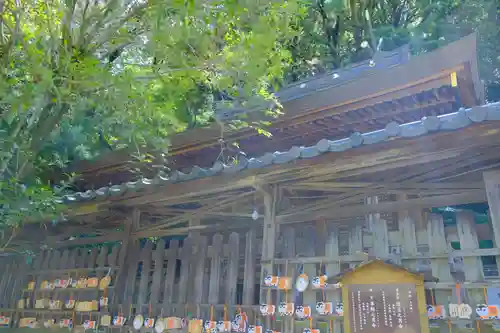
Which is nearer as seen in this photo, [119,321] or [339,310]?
[339,310]

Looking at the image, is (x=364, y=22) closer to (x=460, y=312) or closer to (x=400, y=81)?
(x=400, y=81)

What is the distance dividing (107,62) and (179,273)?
11.4 ft

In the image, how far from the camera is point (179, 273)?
20.1ft

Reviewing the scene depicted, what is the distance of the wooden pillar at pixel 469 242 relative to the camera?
3691mm

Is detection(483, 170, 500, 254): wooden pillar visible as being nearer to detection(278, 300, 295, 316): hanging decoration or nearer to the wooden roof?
the wooden roof

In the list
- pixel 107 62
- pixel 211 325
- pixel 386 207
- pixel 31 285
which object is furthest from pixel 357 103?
pixel 31 285

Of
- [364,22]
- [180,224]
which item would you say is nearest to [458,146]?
[180,224]

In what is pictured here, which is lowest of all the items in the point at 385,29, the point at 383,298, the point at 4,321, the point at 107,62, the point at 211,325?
the point at 4,321

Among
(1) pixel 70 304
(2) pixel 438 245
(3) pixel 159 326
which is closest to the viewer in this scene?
(2) pixel 438 245

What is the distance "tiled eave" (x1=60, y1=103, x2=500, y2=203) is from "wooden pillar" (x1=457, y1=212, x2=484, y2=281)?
3.43ft

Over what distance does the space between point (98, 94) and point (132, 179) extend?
4427mm

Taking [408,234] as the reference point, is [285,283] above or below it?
below

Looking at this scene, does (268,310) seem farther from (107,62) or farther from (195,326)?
(107,62)

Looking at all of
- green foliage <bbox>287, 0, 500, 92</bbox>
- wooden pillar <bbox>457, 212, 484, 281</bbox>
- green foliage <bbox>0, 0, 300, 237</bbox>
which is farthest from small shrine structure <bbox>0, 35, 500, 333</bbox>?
green foliage <bbox>287, 0, 500, 92</bbox>
